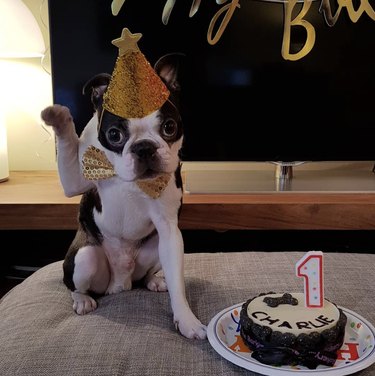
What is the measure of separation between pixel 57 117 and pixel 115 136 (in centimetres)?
11

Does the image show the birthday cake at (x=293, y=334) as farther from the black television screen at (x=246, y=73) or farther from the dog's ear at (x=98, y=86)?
the black television screen at (x=246, y=73)

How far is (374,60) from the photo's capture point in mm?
1826

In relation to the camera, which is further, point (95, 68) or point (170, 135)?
point (95, 68)

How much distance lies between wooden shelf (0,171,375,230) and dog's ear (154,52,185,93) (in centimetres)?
71

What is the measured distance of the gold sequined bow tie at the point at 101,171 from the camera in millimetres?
933

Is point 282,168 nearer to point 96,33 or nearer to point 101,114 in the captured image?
point 96,33

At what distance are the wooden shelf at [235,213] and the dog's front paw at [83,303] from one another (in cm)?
67

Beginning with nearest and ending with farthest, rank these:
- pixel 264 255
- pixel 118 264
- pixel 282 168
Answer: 1. pixel 118 264
2. pixel 264 255
3. pixel 282 168

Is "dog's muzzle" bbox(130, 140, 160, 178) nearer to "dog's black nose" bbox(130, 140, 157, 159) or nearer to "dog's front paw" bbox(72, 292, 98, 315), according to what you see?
"dog's black nose" bbox(130, 140, 157, 159)

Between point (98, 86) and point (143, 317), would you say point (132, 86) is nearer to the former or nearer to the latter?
point (98, 86)

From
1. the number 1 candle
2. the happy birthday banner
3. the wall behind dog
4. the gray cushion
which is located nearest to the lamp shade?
the wall behind dog

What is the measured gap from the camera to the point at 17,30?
176 cm

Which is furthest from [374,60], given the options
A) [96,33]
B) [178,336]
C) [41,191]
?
[178,336]

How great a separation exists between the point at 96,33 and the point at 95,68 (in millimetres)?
116
